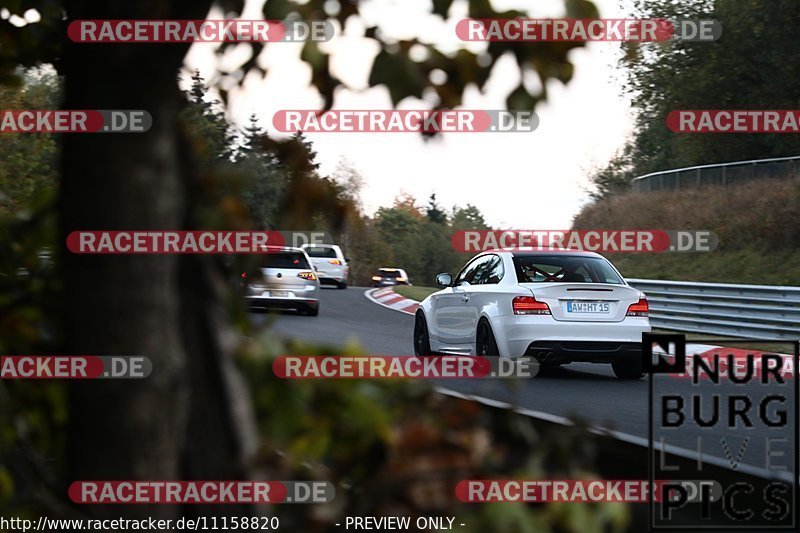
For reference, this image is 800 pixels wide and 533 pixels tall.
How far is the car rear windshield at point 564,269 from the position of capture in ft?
43.2

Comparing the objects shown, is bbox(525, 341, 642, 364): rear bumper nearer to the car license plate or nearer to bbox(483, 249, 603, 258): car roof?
the car license plate

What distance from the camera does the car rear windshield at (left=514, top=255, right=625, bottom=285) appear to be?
13164 millimetres

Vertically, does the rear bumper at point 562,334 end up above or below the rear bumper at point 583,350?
above

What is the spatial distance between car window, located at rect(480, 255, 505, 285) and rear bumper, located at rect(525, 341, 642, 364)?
1.07 m

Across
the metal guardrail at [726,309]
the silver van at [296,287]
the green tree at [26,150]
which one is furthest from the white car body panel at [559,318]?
the green tree at [26,150]

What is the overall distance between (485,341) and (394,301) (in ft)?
68.3

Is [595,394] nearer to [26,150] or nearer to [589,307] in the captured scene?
[589,307]

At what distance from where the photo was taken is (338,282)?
47.7 metres

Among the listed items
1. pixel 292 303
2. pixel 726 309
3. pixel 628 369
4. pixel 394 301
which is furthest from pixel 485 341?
pixel 394 301

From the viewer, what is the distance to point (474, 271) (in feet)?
47.1

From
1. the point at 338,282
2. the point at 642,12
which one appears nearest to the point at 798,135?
the point at 642,12

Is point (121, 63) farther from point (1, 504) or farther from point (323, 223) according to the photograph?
point (1, 504)

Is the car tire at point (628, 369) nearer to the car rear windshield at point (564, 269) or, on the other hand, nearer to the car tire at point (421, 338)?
the car rear windshield at point (564, 269)

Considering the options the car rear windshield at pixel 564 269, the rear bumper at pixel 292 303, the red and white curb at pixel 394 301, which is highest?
the car rear windshield at pixel 564 269
